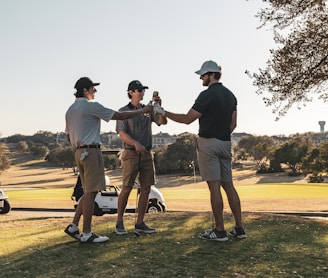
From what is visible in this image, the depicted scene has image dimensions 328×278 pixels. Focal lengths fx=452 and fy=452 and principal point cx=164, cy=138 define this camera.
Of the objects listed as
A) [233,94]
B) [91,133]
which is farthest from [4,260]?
[233,94]

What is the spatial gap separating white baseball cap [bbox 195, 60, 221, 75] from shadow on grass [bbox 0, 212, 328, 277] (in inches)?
84.5

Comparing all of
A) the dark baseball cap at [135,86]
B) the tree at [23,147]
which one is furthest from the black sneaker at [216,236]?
the tree at [23,147]

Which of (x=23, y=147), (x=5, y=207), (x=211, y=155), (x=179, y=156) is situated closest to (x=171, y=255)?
(x=211, y=155)

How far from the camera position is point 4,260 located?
4910mm

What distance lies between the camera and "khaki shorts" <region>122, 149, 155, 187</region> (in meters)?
6.19

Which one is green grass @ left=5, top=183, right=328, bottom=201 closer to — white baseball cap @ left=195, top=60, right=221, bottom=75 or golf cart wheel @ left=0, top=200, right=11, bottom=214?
golf cart wheel @ left=0, top=200, right=11, bottom=214

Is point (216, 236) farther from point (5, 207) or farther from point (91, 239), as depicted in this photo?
point (5, 207)

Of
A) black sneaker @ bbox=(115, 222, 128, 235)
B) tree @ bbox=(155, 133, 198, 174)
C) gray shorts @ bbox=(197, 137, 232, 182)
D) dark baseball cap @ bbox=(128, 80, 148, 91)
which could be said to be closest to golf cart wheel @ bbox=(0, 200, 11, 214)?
black sneaker @ bbox=(115, 222, 128, 235)

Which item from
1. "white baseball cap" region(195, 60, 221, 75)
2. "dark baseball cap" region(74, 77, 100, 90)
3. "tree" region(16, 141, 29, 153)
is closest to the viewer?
"dark baseball cap" region(74, 77, 100, 90)

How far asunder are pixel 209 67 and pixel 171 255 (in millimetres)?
2378

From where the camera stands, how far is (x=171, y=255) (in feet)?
16.2

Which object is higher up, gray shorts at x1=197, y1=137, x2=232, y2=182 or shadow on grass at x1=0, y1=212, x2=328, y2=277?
gray shorts at x1=197, y1=137, x2=232, y2=182

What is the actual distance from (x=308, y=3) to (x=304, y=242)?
7.81 metres

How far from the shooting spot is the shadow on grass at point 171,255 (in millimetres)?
4336
